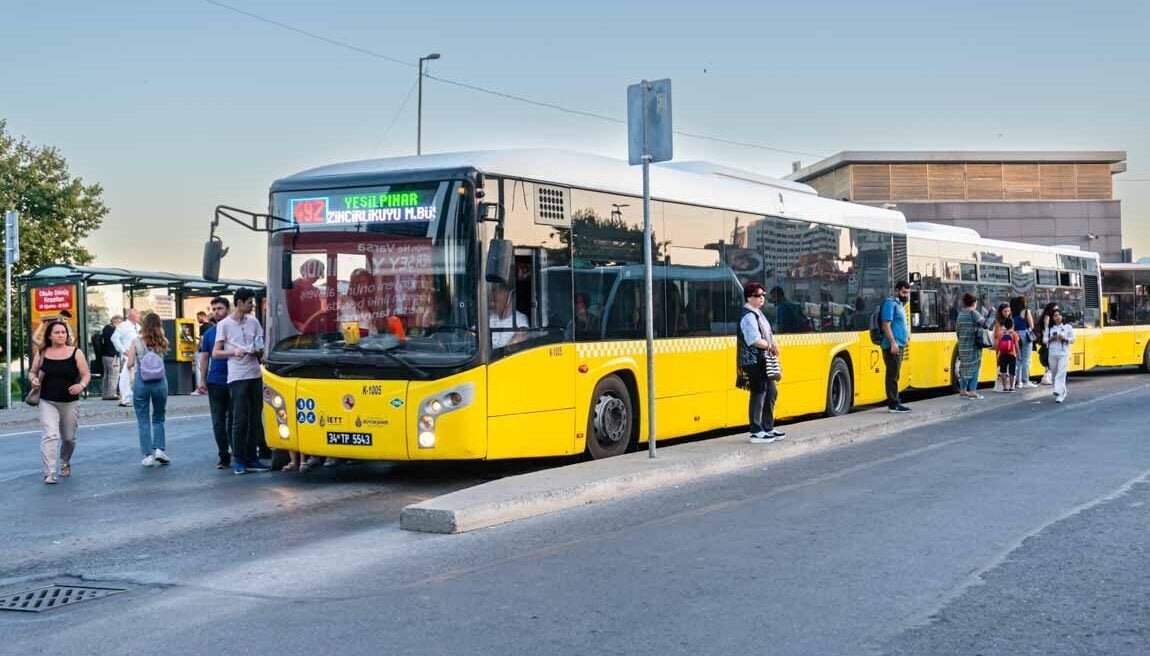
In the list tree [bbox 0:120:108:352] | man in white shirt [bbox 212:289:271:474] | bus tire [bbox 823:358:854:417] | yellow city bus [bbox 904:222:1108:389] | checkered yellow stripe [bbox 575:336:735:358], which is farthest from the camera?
tree [bbox 0:120:108:352]

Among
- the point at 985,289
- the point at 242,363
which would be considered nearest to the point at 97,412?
the point at 242,363

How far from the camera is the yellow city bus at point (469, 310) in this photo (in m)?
10.2

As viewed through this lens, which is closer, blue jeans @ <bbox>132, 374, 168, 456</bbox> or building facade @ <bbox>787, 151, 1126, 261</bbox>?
blue jeans @ <bbox>132, 374, 168, 456</bbox>

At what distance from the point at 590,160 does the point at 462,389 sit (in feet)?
10.5

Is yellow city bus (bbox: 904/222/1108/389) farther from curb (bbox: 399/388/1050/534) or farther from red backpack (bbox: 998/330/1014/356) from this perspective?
curb (bbox: 399/388/1050/534)

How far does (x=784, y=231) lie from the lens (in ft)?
50.7

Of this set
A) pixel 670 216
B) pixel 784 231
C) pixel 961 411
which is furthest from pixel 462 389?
pixel 961 411

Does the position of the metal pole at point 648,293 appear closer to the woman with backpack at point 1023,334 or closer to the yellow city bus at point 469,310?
the yellow city bus at point 469,310

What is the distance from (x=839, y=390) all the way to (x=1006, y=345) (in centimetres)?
666

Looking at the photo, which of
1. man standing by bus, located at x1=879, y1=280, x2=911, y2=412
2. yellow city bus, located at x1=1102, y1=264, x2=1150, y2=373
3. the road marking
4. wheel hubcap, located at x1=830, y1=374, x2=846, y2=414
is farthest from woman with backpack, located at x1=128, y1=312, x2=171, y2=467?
yellow city bus, located at x1=1102, y1=264, x2=1150, y2=373

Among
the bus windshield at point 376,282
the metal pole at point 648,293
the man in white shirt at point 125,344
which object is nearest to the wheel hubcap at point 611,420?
the metal pole at point 648,293

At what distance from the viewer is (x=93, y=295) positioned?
26188 mm

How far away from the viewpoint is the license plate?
409 inches

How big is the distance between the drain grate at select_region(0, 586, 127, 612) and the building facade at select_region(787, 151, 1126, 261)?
176 feet
